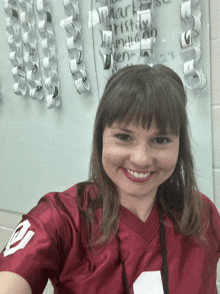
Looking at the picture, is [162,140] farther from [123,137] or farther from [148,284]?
[148,284]

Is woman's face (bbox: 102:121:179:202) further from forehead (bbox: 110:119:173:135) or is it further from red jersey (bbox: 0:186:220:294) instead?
red jersey (bbox: 0:186:220:294)

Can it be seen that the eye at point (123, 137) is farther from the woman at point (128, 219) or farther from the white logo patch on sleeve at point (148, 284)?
the white logo patch on sleeve at point (148, 284)

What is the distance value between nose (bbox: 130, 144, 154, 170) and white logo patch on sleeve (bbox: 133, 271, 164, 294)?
273 millimetres

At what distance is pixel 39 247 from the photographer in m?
0.62

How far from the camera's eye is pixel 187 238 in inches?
29.6

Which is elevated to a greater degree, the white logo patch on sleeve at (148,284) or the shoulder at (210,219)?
the shoulder at (210,219)

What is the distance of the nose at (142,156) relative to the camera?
631 millimetres

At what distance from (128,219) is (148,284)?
0.53 feet

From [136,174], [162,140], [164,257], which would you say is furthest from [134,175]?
[164,257]

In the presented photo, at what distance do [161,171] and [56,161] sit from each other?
66 centimetres

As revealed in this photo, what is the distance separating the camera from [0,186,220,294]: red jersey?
62cm

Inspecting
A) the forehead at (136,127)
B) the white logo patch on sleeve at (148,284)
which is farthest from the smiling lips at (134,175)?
the white logo patch on sleeve at (148,284)

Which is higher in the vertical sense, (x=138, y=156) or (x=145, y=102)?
(x=145, y=102)

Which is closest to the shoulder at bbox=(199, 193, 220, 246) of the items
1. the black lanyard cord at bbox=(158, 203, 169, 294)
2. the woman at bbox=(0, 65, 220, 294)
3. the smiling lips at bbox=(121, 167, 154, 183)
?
the woman at bbox=(0, 65, 220, 294)
